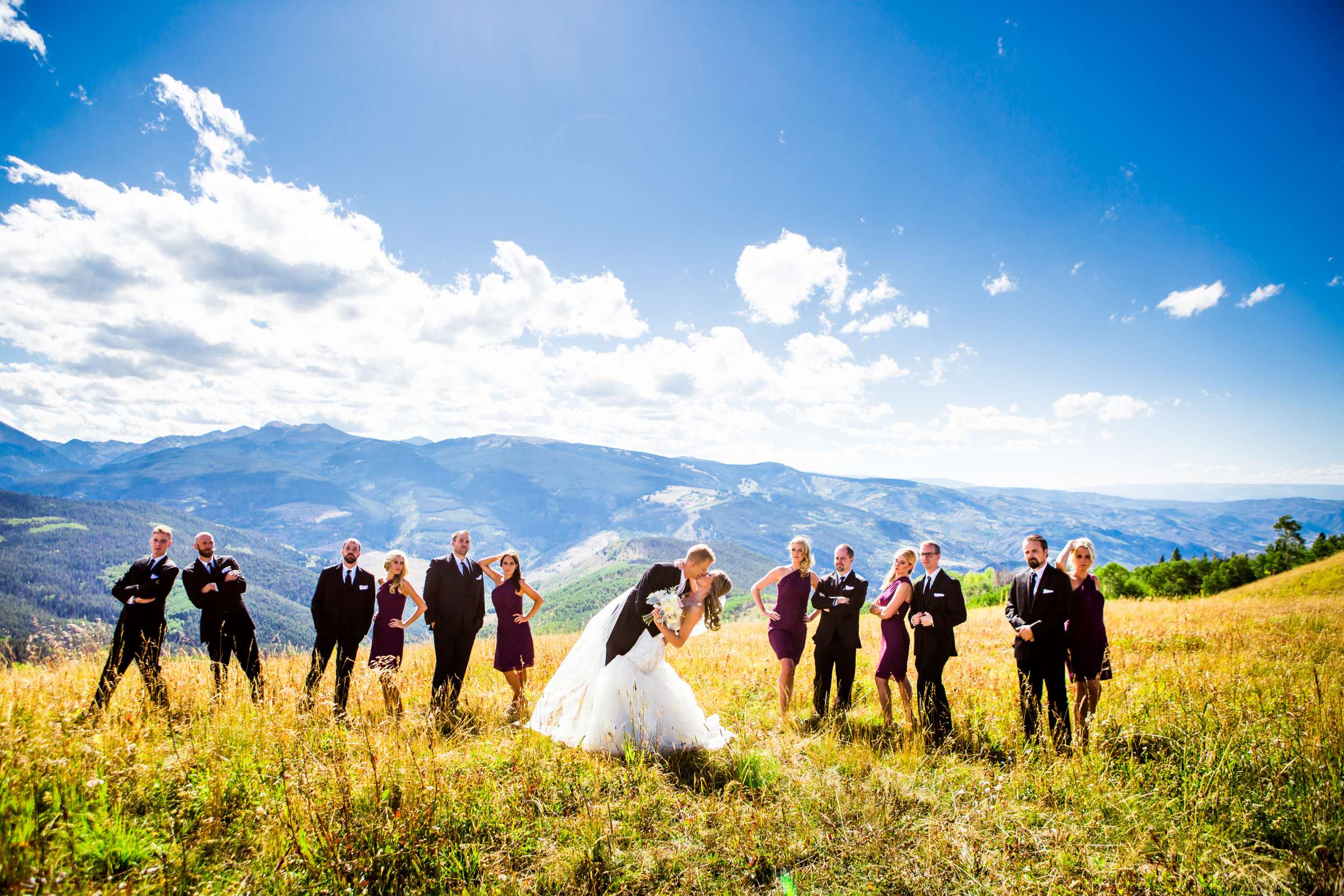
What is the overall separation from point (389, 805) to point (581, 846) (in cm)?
155

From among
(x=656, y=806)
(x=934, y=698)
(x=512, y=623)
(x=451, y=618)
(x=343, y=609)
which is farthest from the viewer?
(x=512, y=623)

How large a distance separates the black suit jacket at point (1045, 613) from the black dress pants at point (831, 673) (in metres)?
1.98

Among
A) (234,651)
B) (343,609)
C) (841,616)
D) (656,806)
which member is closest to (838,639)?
(841,616)

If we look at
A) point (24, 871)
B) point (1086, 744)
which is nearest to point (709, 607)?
point (1086, 744)

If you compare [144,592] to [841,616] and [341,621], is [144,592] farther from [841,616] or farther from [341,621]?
[841,616]

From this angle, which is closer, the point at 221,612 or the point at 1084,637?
the point at 1084,637

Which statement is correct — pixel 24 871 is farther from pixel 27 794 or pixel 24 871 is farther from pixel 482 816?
pixel 482 816

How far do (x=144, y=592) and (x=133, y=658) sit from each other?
80cm

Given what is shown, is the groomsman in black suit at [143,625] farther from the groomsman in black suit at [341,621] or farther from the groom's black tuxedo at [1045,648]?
the groom's black tuxedo at [1045,648]

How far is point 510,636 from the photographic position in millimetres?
8117

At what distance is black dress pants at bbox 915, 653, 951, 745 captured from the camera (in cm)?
667

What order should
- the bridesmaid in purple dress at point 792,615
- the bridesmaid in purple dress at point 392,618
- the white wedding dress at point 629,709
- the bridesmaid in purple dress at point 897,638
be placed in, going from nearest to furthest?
the white wedding dress at point 629,709 → the bridesmaid in purple dress at point 897,638 → the bridesmaid in purple dress at point 392,618 → the bridesmaid in purple dress at point 792,615

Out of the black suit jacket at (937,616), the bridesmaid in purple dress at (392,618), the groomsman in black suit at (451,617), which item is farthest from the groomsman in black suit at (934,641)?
the bridesmaid in purple dress at (392,618)

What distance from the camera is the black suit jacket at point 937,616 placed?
22.5 ft
